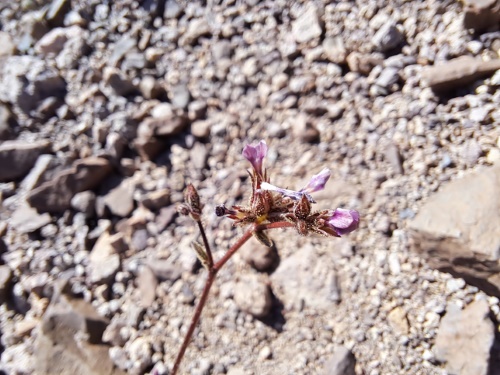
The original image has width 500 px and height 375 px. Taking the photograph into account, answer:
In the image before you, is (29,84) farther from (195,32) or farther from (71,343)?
(71,343)

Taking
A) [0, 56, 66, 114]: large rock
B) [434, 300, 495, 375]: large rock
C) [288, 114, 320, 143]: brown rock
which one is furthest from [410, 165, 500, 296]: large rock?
[0, 56, 66, 114]: large rock

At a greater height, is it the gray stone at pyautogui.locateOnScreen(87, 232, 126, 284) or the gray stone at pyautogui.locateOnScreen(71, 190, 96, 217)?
the gray stone at pyautogui.locateOnScreen(71, 190, 96, 217)

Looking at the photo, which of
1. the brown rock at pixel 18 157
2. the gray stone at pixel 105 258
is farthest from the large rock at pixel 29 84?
the gray stone at pixel 105 258

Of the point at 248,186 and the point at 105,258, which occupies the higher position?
the point at 248,186

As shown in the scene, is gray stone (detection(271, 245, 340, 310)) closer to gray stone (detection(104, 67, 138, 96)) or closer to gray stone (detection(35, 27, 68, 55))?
gray stone (detection(104, 67, 138, 96))

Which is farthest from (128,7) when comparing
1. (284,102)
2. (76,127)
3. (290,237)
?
(290,237)

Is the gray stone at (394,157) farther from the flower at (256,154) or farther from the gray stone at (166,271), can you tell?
the gray stone at (166,271)

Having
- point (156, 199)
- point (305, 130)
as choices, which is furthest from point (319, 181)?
point (156, 199)
